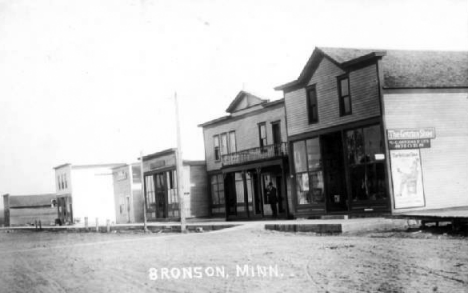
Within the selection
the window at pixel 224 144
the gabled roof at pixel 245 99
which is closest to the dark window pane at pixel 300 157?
the gabled roof at pixel 245 99

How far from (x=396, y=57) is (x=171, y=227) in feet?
48.4

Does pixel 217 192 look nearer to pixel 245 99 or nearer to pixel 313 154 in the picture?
pixel 245 99

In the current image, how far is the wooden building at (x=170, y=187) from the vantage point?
129ft

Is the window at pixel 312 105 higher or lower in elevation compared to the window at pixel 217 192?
higher

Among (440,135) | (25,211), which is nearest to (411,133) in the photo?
(440,135)

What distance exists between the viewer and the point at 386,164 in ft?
71.8

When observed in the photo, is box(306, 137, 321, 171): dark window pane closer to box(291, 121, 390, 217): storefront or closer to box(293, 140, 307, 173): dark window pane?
box(291, 121, 390, 217): storefront

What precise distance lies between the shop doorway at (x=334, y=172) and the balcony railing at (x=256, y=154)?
14.1 ft

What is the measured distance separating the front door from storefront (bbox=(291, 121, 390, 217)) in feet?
59.3

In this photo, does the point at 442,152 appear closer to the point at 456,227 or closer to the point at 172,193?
the point at 456,227

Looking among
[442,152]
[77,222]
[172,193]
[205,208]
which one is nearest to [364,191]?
[442,152]

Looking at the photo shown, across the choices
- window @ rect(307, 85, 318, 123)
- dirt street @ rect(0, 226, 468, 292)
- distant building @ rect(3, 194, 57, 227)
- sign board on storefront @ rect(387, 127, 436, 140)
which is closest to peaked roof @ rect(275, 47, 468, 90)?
window @ rect(307, 85, 318, 123)

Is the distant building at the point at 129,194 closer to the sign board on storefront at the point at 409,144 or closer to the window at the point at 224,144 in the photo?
the window at the point at 224,144

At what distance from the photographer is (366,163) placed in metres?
22.9
